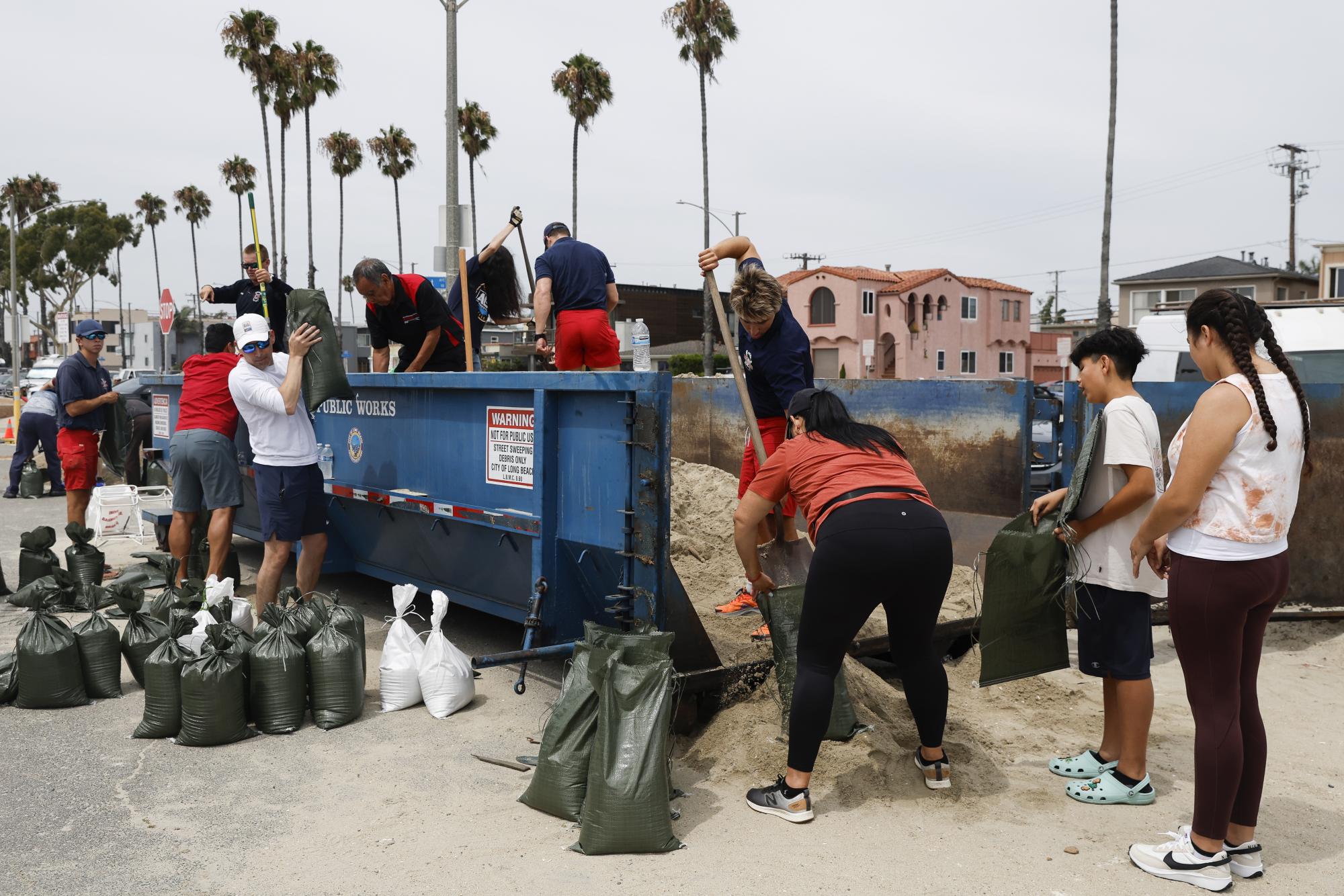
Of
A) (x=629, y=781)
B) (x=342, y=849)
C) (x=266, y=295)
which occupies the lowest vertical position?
(x=342, y=849)

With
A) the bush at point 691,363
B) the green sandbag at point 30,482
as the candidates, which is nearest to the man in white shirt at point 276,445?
the green sandbag at point 30,482

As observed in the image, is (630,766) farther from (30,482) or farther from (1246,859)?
(30,482)

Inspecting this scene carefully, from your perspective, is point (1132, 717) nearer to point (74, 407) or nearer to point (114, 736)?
point (114, 736)

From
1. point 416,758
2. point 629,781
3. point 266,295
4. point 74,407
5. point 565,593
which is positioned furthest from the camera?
→ point 74,407

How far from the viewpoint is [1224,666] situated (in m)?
3.29

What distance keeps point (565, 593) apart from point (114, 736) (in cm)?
213

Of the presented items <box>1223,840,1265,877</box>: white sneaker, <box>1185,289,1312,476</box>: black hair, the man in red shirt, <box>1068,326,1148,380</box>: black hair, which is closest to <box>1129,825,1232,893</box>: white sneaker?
<box>1223,840,1265,877</box>: white sneaker

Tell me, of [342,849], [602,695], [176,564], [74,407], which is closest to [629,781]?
[602,695]

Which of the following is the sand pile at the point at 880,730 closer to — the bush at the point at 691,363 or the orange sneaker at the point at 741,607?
the orange sneaker at the point at 741,607

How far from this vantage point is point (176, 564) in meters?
6.42

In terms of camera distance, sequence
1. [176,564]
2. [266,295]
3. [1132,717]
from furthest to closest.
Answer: [266,295], [176,564], [1132,717]

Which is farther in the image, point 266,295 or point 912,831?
point 266,295

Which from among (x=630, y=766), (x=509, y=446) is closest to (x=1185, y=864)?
(x=630, y=766)

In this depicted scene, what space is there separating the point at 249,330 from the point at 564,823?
352cm
